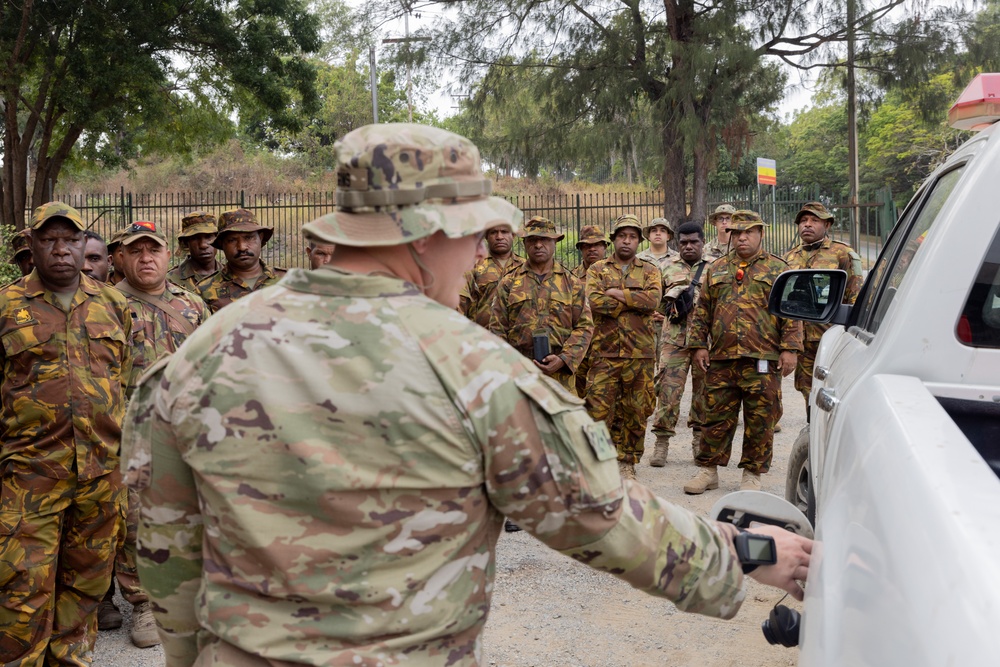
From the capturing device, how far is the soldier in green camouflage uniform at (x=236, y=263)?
6871 mm

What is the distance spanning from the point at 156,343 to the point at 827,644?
4.34m

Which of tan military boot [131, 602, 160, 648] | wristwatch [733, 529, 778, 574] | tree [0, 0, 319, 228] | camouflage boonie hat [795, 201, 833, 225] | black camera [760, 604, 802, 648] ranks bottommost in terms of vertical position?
tan military boot [131, 602, 160, 648]

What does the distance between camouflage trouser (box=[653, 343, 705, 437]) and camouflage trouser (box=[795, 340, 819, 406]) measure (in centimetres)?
83

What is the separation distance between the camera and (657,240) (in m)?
10.1

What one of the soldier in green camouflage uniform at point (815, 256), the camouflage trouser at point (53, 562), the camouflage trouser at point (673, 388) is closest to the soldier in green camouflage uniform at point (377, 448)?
the camouflage trouser at point (53, 562)

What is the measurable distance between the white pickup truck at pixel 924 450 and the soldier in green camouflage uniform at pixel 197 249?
4877mm

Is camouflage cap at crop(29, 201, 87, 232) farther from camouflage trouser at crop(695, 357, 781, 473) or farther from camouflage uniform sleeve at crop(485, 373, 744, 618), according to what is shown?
camouflage trouser at crop(695, 357, 781, 473)

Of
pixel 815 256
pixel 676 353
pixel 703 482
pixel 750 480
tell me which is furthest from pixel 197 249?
pixel 815 256

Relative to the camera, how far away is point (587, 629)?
5059mm

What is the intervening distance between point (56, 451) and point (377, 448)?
3008 millimetres

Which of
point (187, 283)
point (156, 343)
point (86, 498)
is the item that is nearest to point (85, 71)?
point (187, 283)

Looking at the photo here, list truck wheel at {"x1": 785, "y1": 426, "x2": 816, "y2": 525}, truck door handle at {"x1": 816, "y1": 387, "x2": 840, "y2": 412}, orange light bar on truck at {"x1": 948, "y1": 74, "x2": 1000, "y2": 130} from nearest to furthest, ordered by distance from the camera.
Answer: truck door handle at {"x1": 816, "y1": 387, "x2": 840, "y2": 412} < orange light bar on truck at {"x1": 948, "y1": 74, "x2": 1000, "y2": 130} < truck wheel at {"x1": 785, "y1": 426, "x2": 816, "y2": 525}

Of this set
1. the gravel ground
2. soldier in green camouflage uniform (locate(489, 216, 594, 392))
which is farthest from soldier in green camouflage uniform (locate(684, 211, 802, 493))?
the gravel ground

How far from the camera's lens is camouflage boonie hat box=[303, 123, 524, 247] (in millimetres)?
1805
